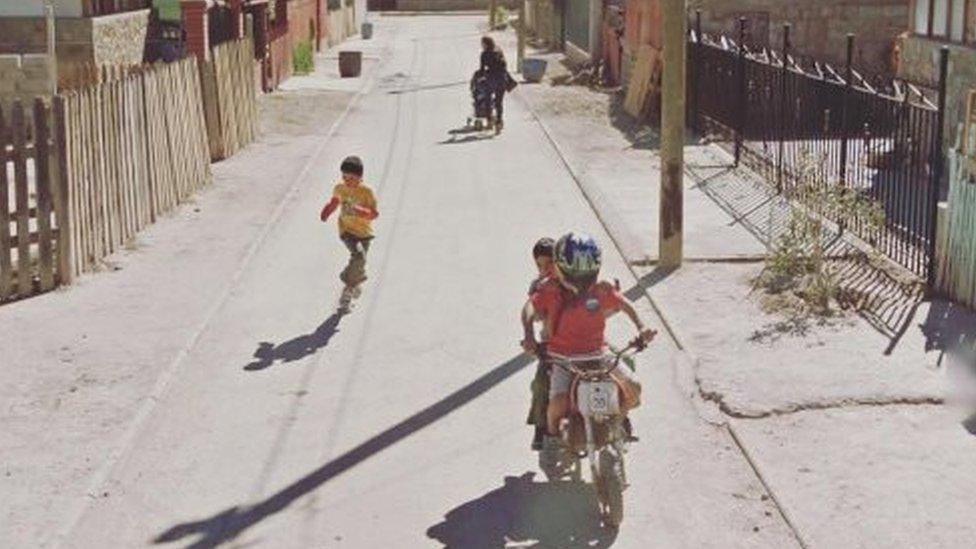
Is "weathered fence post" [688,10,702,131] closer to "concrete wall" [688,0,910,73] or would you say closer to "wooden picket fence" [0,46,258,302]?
"concrete wall" [688,0,910,73]

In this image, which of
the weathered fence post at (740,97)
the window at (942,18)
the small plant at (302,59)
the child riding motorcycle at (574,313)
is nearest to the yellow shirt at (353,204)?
the child riding motorcycle at (574,313)

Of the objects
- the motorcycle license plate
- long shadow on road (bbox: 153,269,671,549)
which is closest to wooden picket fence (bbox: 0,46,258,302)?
long shadow on road (bbox: 153,269,671,549)

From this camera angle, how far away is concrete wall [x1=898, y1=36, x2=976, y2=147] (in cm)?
1861

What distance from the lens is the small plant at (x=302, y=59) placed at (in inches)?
1512

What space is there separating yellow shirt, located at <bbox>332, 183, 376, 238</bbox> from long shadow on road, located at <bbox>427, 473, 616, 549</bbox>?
179 inches

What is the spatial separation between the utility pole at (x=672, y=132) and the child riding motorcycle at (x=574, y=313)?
20.5 ft

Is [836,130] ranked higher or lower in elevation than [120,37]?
lower

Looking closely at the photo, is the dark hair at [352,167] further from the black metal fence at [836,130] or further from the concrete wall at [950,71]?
the concrete wall at [950,71]

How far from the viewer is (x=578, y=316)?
24.4 feet

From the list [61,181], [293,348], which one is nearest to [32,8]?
[61,181]

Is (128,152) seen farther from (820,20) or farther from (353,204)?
(820,20)

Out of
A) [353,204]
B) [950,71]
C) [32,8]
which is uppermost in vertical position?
[32,8]

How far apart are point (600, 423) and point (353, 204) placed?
5264mm

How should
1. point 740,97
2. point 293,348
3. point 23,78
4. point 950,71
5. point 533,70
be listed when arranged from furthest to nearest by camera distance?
1. point 533,70
2. point 23,78
3. point 740,97
4. point 950,71
5. point 293,348
